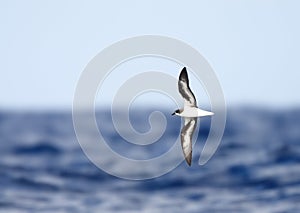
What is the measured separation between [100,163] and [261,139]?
12.8m

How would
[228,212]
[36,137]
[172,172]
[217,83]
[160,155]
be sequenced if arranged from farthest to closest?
[36,137], [160,155], [172,172], [228,212], [217,83]

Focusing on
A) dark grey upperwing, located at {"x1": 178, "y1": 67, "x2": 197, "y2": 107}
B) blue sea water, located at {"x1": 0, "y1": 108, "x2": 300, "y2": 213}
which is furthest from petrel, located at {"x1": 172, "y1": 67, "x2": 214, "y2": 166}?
blue sea water, located at {"x1": 0, "y1": 108, "x2": 300, "y2": 213}

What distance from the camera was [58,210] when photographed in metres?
26.2

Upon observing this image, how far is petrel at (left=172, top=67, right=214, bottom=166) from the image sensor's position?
58.2 ft

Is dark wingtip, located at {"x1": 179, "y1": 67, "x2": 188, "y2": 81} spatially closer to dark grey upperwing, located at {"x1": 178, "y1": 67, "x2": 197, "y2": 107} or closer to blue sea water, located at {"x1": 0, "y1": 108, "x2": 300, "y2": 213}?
dark grey upperwing, located at {"x1": 178, "y1": 67, "x2": 197, "y2": 107}

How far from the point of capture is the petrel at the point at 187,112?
17734 mm

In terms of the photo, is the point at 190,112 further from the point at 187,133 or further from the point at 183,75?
the point at 183,75

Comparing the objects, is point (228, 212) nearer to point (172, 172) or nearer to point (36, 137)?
point (172, 172)

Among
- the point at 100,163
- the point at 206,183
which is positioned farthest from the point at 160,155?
the point at 206,183

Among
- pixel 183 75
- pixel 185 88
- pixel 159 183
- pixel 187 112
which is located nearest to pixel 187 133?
pixel 187 112

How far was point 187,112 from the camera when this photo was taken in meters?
18.0

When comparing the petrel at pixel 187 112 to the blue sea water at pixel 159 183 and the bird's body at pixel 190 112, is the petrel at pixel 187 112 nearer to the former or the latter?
the bird's body at pixel 190 112

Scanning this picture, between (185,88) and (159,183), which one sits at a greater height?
(159,183)

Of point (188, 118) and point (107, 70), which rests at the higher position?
point (107, 70)
